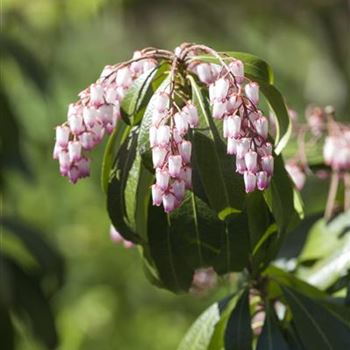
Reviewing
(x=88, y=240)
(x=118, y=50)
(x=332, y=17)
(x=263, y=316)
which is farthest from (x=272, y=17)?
(x=263, y=316)

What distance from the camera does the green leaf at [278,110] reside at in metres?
1.31

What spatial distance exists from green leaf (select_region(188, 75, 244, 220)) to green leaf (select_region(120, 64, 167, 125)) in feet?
0.18

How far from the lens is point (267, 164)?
1.19 meters

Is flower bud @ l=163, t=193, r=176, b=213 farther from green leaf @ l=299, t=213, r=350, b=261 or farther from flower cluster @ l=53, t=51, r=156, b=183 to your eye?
green leaf @ l=299, t=213, r=350, b=261

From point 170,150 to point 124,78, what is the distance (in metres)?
0.18

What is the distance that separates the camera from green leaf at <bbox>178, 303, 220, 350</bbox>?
A: 1487 millimetres

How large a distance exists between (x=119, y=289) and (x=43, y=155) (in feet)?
2.46

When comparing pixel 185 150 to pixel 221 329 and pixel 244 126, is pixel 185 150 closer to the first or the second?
pixel 244 126

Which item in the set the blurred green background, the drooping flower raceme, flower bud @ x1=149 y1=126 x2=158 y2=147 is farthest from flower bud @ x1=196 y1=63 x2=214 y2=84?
the blurred green background

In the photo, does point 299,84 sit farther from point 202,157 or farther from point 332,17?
point 202,157

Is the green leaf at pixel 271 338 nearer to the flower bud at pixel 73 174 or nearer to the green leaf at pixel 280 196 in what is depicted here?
the green leaf at pixel 280 196

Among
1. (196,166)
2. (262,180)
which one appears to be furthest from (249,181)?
(196,166)

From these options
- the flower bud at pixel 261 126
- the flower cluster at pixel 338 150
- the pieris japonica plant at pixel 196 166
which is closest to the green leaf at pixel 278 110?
the pieris japonica plant at pixel 196 166

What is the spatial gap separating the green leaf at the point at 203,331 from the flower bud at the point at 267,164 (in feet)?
1.18
